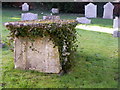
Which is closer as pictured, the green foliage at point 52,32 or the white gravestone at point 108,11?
the green foliage at point 52,32

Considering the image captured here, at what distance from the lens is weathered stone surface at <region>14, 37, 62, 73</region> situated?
172 inches

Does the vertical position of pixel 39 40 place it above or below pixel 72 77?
above

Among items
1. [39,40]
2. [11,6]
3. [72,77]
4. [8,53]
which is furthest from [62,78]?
[11,6]

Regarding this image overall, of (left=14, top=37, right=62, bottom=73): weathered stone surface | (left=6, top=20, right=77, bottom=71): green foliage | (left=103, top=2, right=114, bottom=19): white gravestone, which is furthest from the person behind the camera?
(left=103, top=2, right=114, bottom=19): white gravestone

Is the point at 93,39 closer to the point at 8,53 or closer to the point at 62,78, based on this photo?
the point at 8,53

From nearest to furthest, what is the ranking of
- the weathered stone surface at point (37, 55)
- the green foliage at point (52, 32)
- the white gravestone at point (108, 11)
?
the green foliage at point (52, 32) < the weathered stone surface at point (37, 55) < the white gravestone at point (108, 11)

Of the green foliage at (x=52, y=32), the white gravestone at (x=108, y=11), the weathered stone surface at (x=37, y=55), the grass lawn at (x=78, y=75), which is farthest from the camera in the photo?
the white gravestone at (x=108, y=11)

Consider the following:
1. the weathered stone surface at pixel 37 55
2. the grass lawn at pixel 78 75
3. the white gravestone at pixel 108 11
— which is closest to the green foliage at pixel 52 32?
the weathered stone surface at pixel 37 55

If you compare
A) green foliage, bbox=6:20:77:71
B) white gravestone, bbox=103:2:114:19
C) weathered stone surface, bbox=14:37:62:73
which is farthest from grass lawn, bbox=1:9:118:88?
white gravestone, bbox=103:2:114:19

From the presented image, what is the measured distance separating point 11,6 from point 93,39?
14.2 meters

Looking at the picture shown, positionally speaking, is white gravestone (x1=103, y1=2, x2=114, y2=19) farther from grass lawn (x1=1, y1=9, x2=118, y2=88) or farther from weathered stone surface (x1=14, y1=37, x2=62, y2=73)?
weathered stone surface (x1=14, y1=37, x2=62, y2=73)

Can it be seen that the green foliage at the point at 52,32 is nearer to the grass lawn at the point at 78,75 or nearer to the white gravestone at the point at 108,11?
the grass lawn at the point at 78,75

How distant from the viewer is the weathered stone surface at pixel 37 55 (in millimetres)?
4363

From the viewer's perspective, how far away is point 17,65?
15.3ft
